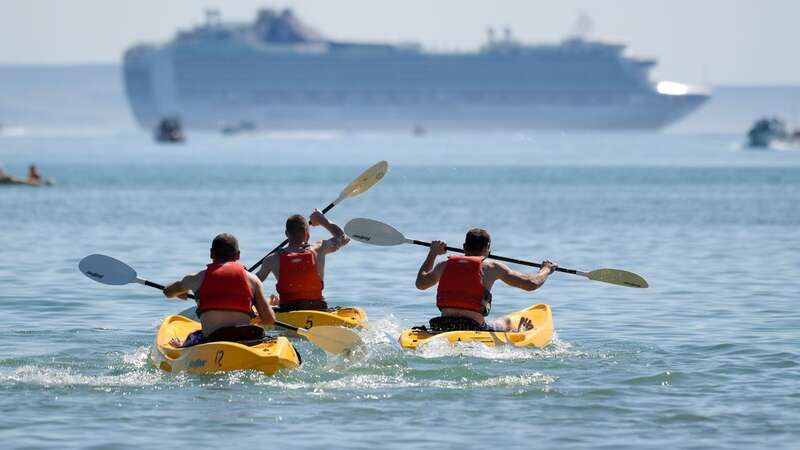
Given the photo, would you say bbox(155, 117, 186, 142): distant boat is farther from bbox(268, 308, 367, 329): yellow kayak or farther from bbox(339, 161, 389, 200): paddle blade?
bbox(268, 308, 367, 329): yellow kayak

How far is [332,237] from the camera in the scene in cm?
1527

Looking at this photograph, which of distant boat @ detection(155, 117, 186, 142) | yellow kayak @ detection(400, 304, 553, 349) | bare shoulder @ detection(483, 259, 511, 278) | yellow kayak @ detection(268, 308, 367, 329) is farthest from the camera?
distant boat @ detection(155, 117, 186, 142)

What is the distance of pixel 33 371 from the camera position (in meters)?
13.3

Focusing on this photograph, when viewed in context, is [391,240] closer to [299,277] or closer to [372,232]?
[372,232]

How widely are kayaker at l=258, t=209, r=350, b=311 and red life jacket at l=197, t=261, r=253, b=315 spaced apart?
6.40 feet

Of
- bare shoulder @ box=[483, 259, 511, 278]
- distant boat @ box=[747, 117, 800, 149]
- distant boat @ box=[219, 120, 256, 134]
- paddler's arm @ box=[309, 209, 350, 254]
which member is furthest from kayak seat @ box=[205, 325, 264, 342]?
distant boat @ box=[219, 120, 256, 134]

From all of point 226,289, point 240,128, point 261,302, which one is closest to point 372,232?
point 261,302

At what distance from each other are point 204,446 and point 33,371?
306 centimetres

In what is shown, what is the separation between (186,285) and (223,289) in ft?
1.26

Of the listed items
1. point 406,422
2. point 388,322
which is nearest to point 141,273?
point 388,322

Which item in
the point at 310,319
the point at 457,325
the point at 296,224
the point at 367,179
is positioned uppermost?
the point at 367,179

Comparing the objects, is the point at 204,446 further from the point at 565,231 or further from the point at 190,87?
the point at 190,87

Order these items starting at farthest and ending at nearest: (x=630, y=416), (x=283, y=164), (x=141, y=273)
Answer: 1. (x=283, y=164)
2. (x=141, y=273)
3. (x=630, y=416)

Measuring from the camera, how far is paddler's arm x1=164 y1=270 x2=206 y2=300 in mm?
12812
